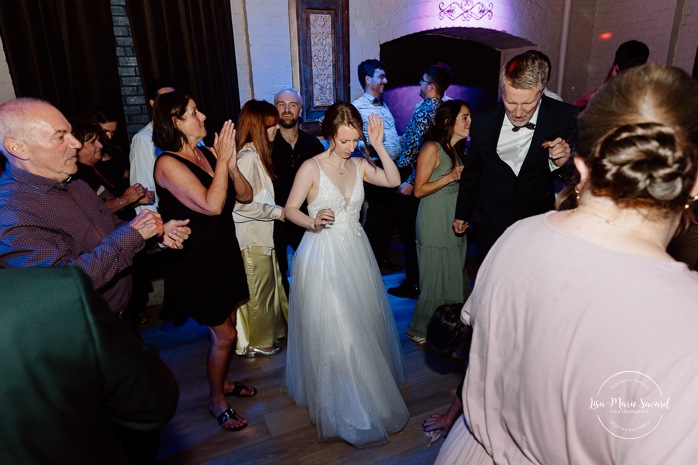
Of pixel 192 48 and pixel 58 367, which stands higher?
pixel 192 48

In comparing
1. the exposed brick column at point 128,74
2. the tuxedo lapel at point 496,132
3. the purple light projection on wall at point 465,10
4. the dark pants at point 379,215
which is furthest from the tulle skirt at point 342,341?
the purple light projection on wall at point 465,10

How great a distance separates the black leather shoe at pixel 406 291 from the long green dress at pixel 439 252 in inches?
27.7

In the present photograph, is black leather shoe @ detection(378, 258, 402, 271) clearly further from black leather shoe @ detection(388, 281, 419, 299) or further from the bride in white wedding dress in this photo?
the bride in white wedding dress

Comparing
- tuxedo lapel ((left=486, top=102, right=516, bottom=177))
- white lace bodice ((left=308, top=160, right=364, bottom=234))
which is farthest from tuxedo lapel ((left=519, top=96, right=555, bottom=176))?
white lace bodice ((left=308, top=160, right=364, bottom=234))

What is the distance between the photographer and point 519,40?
5516 millimetres

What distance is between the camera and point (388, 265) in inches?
173

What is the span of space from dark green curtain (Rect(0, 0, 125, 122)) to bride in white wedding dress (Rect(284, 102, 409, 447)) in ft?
8.43

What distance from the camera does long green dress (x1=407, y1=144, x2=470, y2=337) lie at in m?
2.86

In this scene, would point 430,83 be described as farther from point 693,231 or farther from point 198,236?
point 198,236

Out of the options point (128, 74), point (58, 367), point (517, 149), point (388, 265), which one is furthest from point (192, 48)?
point (58, 367)

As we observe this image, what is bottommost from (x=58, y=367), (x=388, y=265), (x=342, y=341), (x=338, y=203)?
(x=388, y=265)

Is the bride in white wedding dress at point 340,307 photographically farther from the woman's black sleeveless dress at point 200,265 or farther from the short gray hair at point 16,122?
the short gray hair at point 16,122

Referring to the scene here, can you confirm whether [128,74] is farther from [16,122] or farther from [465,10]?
[465,10]

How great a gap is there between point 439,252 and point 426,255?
91 mm
